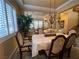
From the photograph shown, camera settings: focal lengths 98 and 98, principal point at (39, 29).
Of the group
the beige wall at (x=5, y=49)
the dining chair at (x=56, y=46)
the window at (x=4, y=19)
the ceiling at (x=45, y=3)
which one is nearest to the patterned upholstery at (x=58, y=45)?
the dining chair at (x=56, y=46)

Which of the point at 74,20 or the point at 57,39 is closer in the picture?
the point at 57,39

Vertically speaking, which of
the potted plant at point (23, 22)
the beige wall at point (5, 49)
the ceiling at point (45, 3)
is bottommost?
the beige wall at point (5, 49)

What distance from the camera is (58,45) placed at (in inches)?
110

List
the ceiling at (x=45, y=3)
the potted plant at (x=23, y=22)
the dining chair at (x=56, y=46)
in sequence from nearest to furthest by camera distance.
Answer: the dining chair at (x=56, y=46) → the ceiling at (x=45, y=3) → the potted plant at (x=23, y=22)

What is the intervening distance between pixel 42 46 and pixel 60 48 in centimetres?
55

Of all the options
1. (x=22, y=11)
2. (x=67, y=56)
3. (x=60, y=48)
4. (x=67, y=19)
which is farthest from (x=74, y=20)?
(x=60, y=48)

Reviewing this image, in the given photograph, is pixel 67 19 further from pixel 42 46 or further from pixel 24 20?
pixel 42 46

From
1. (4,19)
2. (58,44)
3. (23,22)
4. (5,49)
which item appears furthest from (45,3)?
(5,49)

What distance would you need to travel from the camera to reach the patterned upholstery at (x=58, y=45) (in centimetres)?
273

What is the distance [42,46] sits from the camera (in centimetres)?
281

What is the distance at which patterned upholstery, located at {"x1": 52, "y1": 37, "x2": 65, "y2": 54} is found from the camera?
2.73m

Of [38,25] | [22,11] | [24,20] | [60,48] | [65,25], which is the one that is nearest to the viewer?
[60,48]

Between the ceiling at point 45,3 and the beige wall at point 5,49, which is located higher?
the ceiling at point 45,3

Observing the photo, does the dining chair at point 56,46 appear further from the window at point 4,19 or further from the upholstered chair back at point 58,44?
the window at point 4,19
